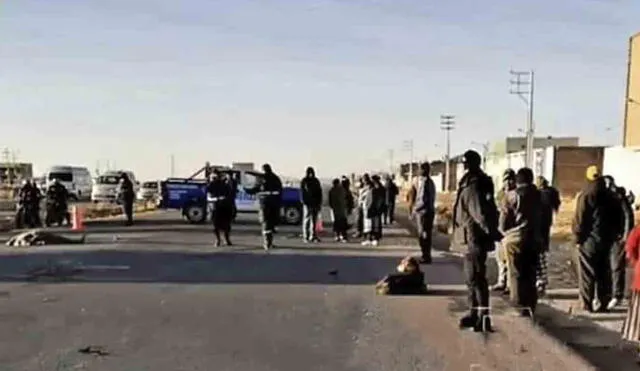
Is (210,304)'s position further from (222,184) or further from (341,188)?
(341,188)

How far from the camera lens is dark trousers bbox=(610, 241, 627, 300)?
44.1 ft

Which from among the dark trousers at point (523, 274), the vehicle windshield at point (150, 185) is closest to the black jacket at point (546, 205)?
the dark trousers at point (523, 274)

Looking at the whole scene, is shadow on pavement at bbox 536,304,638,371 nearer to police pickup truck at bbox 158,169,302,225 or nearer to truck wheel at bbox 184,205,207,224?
police pickup truck at bbox 158,169,302,225

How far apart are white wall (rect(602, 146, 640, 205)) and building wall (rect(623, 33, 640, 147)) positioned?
94 cm

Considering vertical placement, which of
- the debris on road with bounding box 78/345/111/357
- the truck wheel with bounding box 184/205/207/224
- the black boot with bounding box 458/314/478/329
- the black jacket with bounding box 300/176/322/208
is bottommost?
the truck wheel with bounding box 184/205/207/224

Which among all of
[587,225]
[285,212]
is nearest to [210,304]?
[587,225]

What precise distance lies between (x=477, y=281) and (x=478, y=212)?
2.57 feet

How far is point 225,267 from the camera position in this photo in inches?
726

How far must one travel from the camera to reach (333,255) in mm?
21625

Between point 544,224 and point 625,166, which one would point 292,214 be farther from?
point 625,166

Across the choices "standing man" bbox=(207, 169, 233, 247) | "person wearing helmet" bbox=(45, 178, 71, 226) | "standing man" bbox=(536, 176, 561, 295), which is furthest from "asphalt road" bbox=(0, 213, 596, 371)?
"person wearing helmet" bbox=(45, 178, 71, 226)

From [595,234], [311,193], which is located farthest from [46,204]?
[595,234]

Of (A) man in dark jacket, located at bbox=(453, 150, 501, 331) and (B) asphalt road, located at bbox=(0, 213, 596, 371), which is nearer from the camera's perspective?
(B) asphalt road, located at bbox=(0, 213, 596, 371)

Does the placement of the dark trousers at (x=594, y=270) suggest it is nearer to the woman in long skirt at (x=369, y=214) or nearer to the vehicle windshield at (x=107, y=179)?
the woman in long skirt at (x=369, y=214)
